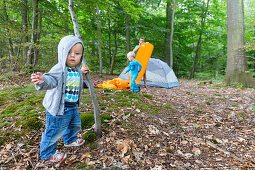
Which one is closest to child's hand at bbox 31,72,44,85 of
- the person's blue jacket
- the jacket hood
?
the jacket hood

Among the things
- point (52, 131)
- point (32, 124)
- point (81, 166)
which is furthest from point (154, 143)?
point (32, 124)

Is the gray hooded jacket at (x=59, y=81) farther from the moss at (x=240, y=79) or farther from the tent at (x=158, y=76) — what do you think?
the moss at (x=240, y=79)

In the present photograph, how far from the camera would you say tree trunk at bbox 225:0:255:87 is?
7.00 m

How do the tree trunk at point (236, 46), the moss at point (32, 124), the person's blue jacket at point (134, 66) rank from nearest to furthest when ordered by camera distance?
the moss at point (32, 124) → the person's blue jacket at point (134, 66) → the tree trunk at point (236, 46)

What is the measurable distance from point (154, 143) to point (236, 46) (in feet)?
25.6

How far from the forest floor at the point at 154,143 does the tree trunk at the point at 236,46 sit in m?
4.11

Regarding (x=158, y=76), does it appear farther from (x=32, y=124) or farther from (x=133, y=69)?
(x=32, y=124)

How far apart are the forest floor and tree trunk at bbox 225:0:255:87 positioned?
411 centimetres

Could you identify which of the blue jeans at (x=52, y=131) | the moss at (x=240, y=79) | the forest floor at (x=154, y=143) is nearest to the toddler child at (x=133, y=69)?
the forest floor at (x=154, y=143)

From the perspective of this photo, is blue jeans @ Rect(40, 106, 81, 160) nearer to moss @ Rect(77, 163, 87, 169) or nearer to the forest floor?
the forest floor

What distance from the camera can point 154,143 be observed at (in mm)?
2426

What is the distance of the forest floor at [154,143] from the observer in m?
1.93

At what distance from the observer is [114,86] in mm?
5582

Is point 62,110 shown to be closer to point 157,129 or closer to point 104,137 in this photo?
point 104,137
